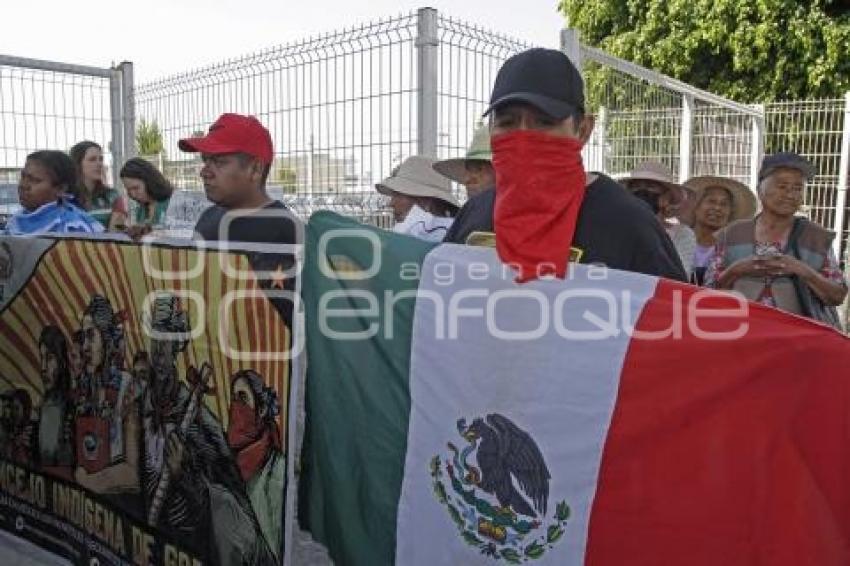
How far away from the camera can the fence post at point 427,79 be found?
211 inches

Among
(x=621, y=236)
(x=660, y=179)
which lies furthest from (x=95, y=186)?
(x=621, y=236)

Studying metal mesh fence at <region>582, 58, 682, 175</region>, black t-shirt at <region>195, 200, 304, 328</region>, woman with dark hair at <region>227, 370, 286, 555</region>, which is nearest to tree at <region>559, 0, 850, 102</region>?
metal mesh fence at <region>582, 58, 682, 175</region>

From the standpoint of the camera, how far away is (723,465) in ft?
6.11

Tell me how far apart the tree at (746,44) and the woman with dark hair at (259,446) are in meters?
15.2

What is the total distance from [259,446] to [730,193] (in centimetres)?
393

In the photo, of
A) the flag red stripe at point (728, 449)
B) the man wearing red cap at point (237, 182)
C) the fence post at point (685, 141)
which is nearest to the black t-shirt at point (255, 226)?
the man wearing red cap at point (237, 182)

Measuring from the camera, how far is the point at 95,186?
6.29 metres

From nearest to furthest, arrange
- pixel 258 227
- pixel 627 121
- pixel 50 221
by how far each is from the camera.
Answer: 1. pixel 258 227
2. pixel 50 221
3. pixel 627 121

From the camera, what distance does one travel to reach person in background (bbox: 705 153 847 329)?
10.7 ft

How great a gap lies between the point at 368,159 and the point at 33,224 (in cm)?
265

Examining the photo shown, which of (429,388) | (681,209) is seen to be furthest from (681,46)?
(429,388)

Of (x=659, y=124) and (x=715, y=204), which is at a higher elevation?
(x=659, y=124)

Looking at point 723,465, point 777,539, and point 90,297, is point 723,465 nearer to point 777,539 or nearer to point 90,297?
point 777,539

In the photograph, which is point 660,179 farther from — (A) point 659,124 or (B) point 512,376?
(A) point 659,124
